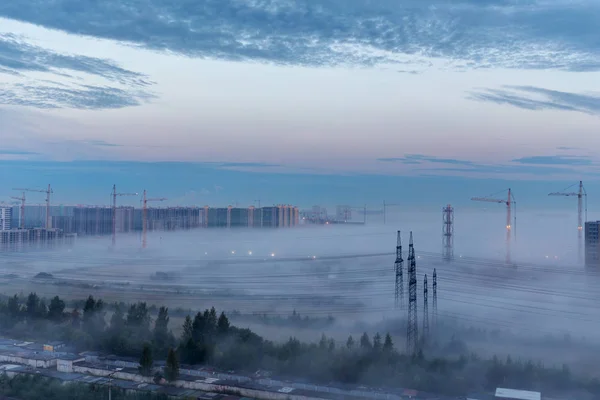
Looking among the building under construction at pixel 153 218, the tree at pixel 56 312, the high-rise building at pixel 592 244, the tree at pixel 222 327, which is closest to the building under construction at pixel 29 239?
the building under construction at pixel 153 218

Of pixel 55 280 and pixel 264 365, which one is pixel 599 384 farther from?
pixel 55 280

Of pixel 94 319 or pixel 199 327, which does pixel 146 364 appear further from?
pixel 94 319

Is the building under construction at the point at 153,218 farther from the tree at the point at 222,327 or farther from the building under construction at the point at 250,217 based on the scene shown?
the tree at the point at 222,327

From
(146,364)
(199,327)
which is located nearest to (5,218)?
(199,327)

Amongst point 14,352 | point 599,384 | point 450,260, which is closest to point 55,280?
point 14,352

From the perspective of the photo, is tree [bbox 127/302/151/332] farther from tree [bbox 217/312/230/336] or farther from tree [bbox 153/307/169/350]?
tree [bbox 217/312/230/336]

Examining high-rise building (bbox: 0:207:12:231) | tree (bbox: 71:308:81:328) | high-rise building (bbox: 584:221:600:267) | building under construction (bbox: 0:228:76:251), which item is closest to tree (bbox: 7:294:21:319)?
tree (bbox: 71:308:81:328)
